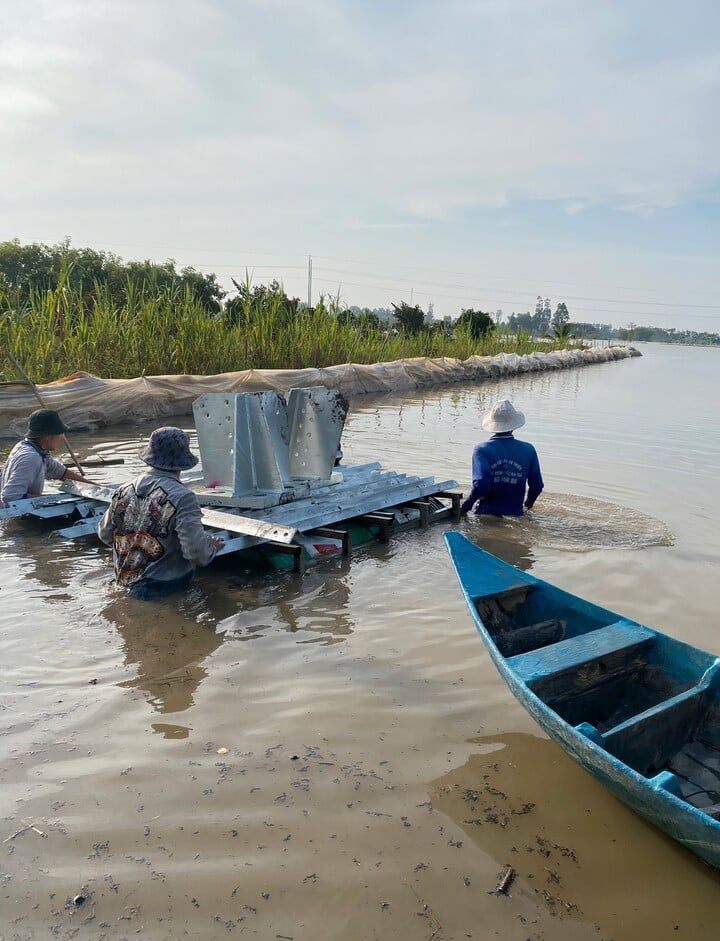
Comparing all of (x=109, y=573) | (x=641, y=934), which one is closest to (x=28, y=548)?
(x=109, y=573)

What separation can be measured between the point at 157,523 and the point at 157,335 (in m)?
9.31

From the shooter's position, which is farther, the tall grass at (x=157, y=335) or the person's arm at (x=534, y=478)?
the tall grass at (x=157, y=335)

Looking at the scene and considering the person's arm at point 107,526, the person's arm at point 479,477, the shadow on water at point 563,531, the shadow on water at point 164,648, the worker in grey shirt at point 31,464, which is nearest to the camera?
the shadow on water at point 164,648

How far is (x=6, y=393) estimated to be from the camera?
9.91 m

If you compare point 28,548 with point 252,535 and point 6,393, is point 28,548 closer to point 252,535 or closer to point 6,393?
point 252,535

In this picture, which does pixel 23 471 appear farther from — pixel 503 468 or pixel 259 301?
pixel 259 301

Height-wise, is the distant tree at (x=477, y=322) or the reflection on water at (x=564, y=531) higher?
the distant tree at (x=477, y=322)

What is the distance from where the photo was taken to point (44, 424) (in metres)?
5.63

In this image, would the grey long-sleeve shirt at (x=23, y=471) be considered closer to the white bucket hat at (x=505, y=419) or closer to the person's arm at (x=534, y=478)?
the white bucket hat at (x=505, y=419)

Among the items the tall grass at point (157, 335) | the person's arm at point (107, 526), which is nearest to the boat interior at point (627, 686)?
the person's arm at point (107, 526)

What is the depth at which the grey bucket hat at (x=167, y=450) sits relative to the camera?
421cm

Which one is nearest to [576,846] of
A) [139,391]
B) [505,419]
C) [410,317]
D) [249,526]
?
[249,526]

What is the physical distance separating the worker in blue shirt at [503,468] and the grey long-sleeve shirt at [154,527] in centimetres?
287

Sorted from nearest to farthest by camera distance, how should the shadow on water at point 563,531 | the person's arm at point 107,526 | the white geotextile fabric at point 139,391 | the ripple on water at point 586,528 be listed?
the person's arm at point 107,526, the shadow on water at point 563,531, the ripple on water at point 586,528, the white geotextile fabric at point 139,391
